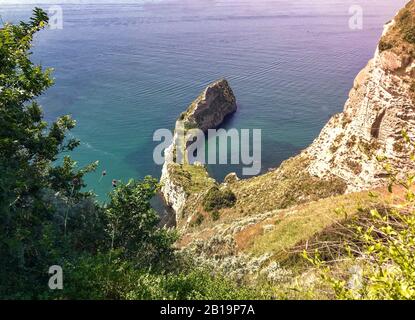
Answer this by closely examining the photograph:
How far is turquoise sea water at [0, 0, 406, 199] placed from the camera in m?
89.8

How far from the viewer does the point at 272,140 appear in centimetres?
9219

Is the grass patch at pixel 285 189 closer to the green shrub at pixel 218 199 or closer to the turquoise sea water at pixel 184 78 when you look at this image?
the green shrub at pixel 218 199

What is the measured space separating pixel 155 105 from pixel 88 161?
33889 mm

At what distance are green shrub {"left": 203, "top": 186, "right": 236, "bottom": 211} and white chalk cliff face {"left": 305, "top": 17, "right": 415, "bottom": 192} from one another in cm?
1288

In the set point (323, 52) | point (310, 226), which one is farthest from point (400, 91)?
point (323, 52)

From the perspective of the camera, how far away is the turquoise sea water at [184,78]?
8976 cm

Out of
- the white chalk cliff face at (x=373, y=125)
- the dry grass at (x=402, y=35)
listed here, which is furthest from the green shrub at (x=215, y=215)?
the dry grass at (x=402, y=35)

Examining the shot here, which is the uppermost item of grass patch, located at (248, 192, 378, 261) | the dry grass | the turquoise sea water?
the turquoise sea water

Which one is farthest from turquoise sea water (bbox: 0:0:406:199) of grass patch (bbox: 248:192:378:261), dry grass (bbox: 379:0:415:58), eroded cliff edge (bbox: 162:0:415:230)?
dry grass (bbox: 379:0:415:58)

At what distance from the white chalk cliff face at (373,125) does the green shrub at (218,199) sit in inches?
507

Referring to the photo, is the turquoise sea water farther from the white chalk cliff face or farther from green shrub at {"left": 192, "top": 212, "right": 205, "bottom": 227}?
the white chalk cliff face

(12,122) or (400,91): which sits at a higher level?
(400,91)
